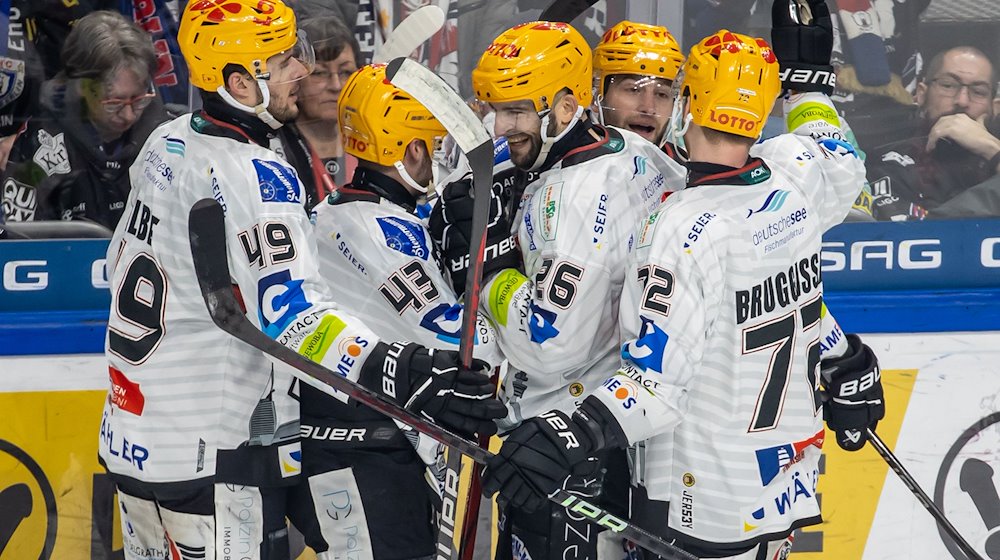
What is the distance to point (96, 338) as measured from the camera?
Result: 3504 mm

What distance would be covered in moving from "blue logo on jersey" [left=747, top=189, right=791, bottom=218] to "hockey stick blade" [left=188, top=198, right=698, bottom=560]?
2.18 feet

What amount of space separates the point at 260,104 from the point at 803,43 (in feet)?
4.02

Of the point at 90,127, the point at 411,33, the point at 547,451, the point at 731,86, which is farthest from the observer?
the point at 90,127

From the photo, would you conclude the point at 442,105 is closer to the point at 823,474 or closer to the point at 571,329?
the point at 571,329

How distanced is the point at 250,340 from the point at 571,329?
658mm

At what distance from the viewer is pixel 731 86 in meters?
2.37

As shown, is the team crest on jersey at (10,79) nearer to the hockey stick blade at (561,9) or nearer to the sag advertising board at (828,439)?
the sag advertising board at (828,439)

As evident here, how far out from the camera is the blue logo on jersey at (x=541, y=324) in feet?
8.29

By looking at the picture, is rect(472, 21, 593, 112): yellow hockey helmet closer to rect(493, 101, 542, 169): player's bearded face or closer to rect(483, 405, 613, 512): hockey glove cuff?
rect(493, 101, 542, 169): player's bearded face

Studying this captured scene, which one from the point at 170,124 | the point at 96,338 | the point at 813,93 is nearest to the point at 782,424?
the point at 813,93

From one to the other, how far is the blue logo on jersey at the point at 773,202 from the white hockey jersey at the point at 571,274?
0.33 m

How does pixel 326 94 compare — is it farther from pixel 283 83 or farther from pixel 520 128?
pixel 520 128

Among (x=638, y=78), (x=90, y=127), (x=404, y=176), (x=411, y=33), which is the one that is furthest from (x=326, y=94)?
(x=404, y=176)

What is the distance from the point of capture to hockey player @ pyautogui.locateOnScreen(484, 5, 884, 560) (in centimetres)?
227
